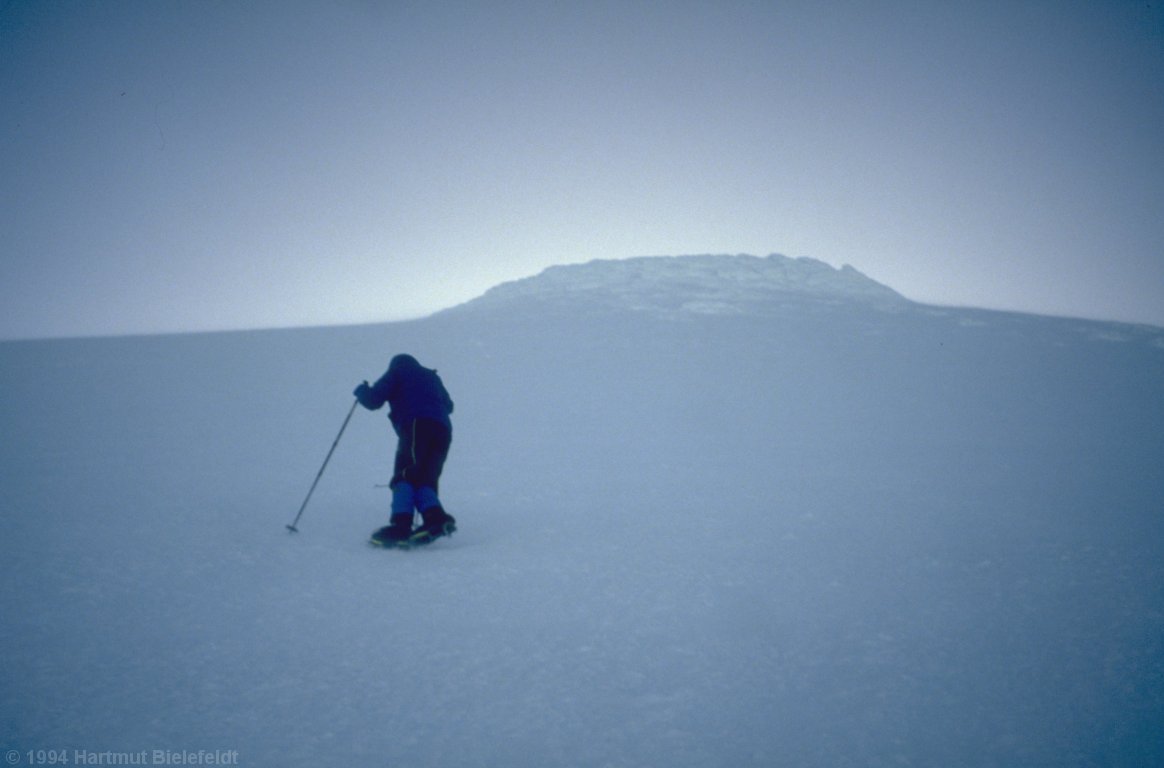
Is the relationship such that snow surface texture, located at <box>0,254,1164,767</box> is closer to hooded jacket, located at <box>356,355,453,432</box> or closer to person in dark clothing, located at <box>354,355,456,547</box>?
person in dark clothing, located at <box>354,355,456,547</box>

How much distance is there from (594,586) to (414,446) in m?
2.45

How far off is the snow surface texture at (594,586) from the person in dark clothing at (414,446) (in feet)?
0.92

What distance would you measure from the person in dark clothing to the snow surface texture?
282 mm

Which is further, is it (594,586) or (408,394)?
(408,394)

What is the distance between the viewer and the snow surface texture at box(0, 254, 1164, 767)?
10.1ft

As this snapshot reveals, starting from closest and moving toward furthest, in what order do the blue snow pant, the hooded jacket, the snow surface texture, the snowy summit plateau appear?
the snow surface texture < the blue snow pant < the hooded jacket < the snowy summit plateau

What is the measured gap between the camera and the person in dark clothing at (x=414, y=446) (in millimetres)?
5631

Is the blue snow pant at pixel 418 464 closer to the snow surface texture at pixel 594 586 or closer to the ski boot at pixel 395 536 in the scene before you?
the ski boot at pixel 395 536

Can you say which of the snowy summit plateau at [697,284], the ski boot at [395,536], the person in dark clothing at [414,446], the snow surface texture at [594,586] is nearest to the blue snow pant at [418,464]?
the person in dark clothing at [414,446]

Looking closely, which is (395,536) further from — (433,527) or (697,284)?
(697,284)

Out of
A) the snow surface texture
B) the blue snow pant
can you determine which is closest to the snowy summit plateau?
the snow surface texture

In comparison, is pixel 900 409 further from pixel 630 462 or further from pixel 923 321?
pixel 923 321

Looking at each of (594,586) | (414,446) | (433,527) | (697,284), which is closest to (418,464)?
(414,446)

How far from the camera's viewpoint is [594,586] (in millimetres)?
4793
